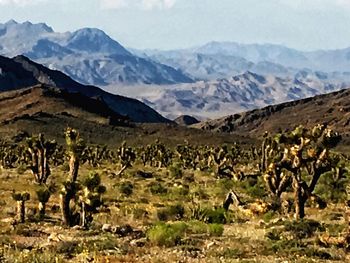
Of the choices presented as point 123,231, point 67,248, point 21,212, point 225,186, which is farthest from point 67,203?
point 225,186

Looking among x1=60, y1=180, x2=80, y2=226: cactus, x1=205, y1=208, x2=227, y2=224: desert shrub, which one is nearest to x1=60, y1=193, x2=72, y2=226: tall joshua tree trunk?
x1=60, y1=180, x2=80, y2=226: cactus

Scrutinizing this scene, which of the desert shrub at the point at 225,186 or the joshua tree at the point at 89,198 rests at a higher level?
the joshua tree at the point at 89,198

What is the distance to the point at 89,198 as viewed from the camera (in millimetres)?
27344

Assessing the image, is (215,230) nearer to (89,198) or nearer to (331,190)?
(89,198)

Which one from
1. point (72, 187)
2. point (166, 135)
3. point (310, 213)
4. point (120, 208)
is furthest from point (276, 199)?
point (166, 135)

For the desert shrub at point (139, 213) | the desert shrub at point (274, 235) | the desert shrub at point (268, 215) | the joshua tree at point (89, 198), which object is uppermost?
the joshua tree at point (89, 198)

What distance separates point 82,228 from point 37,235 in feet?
6.55

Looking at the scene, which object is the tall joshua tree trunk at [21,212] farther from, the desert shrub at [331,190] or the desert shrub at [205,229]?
the desert shrub at [331,190]

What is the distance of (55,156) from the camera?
8675 centimetres

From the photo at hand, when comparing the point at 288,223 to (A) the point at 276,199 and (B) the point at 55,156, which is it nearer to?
(A) the point at 276,199

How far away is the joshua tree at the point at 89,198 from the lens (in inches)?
1076

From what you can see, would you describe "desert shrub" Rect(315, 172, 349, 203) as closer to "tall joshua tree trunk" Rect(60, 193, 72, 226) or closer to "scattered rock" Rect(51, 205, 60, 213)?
"scattered rock" Rect(51, 205, 60, 213)

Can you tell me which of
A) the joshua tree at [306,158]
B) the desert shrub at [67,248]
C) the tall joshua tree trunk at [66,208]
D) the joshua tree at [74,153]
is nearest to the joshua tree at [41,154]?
the joshua tree at [74,153]

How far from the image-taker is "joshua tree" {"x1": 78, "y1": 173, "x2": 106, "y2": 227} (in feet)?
89.7
